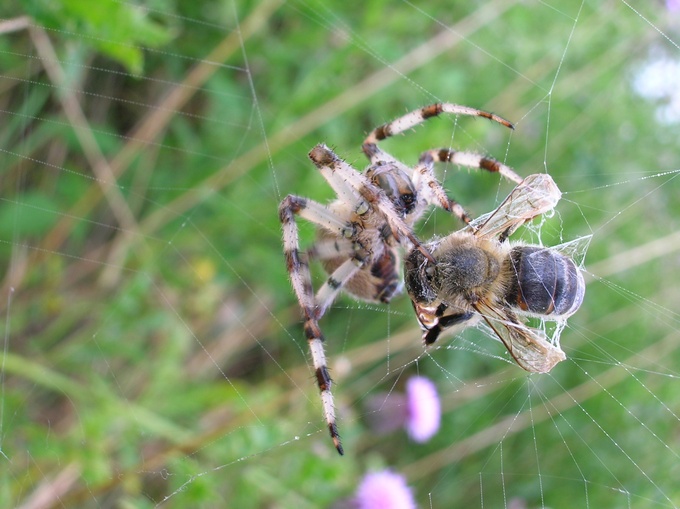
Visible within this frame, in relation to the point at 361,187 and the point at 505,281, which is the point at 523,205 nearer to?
the point at 505,281

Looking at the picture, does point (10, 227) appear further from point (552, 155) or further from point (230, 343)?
point (552, 155)

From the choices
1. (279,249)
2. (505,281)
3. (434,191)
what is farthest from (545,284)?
(279,249)

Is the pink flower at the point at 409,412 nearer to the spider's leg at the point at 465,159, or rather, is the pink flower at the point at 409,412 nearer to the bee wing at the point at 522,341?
the spider's leg at the point at 465,159

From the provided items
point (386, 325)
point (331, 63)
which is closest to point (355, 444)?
point (386, 325)

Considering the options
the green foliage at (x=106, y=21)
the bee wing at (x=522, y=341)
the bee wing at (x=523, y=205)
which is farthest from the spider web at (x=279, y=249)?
the bee wing at (x=522, y=341)

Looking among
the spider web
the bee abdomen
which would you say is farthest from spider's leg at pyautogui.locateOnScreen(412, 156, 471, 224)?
the spider web

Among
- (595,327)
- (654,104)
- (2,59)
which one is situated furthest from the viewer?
(654,104)

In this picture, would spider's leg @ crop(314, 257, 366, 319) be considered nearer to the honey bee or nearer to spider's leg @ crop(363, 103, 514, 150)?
the honey bee
